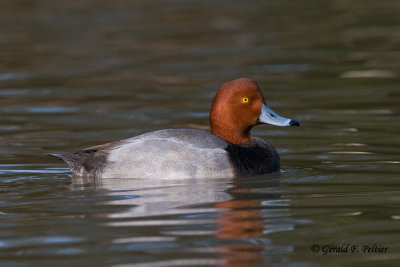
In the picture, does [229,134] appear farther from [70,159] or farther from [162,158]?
[70,159]

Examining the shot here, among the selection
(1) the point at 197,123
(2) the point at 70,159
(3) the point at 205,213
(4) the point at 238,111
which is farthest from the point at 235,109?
(1) the point at 197,123

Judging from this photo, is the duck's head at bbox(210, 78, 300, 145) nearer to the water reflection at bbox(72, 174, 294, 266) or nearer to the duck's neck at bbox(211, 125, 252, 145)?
the duck's neck at bbox(211, 125, 252, 145)

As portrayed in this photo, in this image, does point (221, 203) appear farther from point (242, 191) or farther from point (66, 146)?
point (66, 146)

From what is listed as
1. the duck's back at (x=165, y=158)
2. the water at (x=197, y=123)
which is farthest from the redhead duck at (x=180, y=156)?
the water at (x=197, y=123)

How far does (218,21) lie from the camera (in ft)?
60.6

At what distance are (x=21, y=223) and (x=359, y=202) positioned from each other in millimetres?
2369

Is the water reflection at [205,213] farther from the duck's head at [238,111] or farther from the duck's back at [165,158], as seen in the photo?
the duck's head at [238,111]

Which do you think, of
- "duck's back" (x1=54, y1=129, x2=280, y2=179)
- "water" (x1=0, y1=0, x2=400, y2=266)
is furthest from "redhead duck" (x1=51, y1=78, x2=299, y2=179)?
"water" (x1=0, y1=0, x2=400, y2=266)

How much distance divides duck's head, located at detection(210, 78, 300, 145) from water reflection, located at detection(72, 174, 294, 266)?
62 centimetres

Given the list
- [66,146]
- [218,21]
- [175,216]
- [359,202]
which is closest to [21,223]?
[175,216]

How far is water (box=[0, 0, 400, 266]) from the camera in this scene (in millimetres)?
5797

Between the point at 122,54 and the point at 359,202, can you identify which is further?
the point at 122,54

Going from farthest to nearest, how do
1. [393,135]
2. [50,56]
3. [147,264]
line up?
[50,56] < [393,135] < [147,264]

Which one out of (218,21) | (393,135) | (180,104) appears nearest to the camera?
(393,135)
